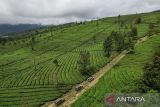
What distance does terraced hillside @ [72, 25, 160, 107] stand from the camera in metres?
95.6

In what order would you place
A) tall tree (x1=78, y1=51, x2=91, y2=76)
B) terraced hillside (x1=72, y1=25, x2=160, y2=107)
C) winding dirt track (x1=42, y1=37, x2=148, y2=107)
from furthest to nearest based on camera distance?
Answer: tall tree (x1=78, y1=51, x2=91, y2=76) < winding dirt track (x1=42, y1=37, x2=148, y2=107) < terraced hillside (x1=72, y1=25, x2=160, y2=107)

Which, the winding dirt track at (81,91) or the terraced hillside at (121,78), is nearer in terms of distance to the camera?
the terraced hillside at (121,78)

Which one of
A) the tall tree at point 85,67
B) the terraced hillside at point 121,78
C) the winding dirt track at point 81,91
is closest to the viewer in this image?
the terraced hillside at point 121,78

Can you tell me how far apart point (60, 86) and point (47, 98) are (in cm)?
1393

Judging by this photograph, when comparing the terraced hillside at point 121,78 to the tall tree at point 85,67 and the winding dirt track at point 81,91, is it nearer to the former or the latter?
the winding dirt track at point 81,91

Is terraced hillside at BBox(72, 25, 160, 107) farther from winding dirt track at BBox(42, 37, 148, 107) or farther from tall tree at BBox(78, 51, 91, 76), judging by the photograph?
tall tree at BBox(78, 51, 91, 76)

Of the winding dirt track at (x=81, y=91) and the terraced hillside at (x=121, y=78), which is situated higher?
the terraced hillside at (x=121, y=78)

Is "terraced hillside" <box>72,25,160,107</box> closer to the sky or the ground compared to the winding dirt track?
closer to the sky

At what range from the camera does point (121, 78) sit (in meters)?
117

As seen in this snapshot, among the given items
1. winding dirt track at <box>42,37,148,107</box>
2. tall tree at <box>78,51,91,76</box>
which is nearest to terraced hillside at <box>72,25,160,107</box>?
winding dirt track at <box>42,37,148,107</box>

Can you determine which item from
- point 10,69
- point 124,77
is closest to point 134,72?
point 124,77

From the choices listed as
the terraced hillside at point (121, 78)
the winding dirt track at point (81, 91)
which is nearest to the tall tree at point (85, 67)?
the winding dirt track at point (81, 91)

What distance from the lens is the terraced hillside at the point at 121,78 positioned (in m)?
95.6

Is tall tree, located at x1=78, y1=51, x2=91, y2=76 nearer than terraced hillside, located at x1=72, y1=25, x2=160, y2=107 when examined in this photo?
No
